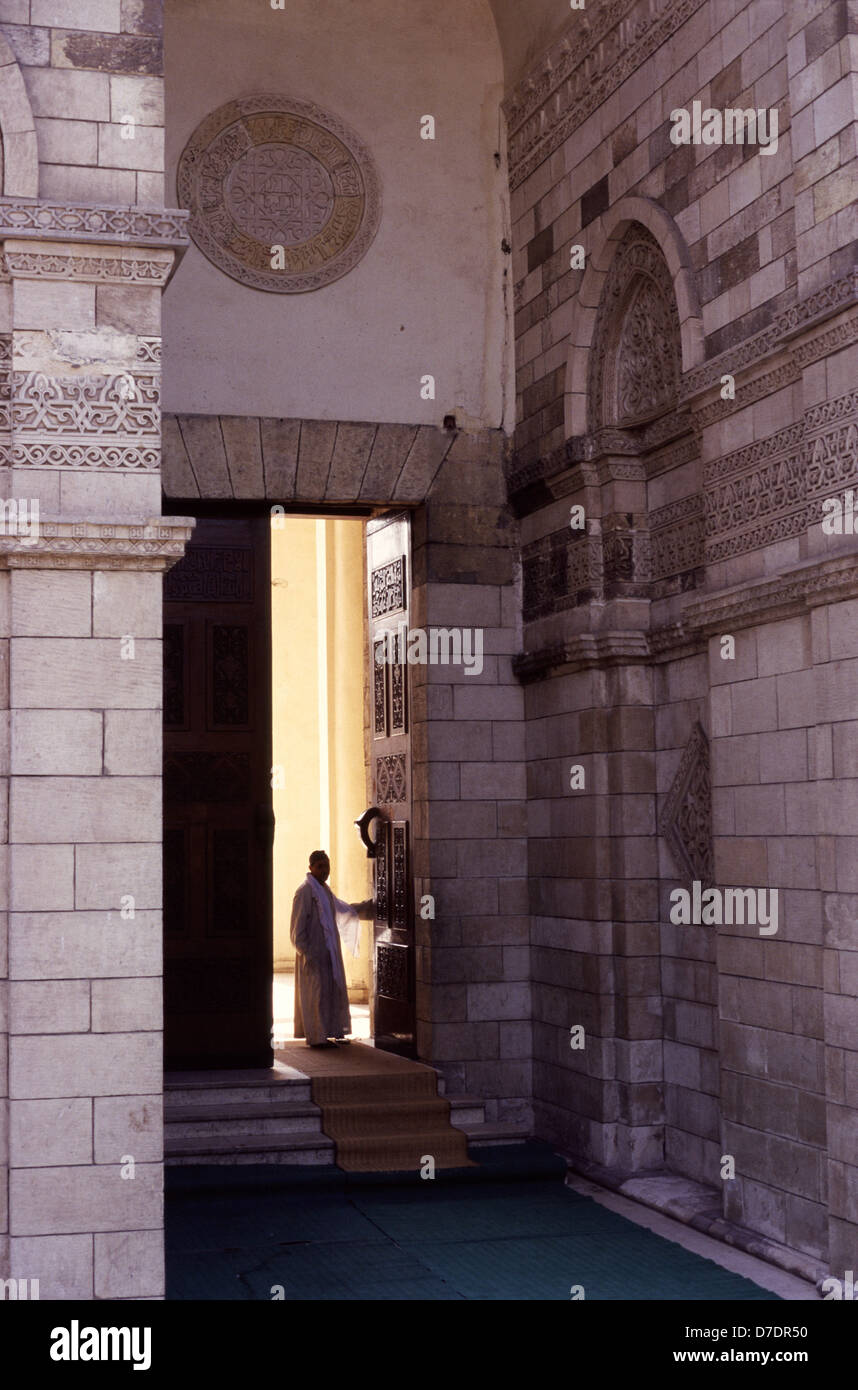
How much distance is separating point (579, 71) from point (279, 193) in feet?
6.06

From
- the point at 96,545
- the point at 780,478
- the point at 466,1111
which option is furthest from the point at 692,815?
the point at 96,545

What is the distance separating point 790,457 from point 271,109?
14.0 feet

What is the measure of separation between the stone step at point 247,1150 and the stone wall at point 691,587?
1365 mm

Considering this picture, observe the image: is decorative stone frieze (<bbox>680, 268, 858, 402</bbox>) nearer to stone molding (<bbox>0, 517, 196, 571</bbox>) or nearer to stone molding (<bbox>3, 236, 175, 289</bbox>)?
stone molding (<bbox>3, 236, 175, 289</bbox>)

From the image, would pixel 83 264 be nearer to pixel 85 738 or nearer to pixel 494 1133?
pixel 85 738

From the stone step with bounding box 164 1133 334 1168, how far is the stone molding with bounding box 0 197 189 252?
4515 mm

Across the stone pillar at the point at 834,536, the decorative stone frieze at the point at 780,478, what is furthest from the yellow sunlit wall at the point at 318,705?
the stone pillar at the point at 834,536

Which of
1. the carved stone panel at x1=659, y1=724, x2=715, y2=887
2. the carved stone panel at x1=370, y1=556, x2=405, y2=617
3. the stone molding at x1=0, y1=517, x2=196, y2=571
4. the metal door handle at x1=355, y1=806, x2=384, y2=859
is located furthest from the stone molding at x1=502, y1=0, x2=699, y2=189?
the stone molding at x1=0, y1=517, x2=196, y2=571

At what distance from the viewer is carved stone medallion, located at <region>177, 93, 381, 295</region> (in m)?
9.00

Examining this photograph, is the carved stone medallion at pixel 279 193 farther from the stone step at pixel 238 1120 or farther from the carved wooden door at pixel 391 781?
the stone step at pixel 238 1120

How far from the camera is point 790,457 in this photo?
21.0 feet

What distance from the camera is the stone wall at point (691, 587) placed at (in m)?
6.04
